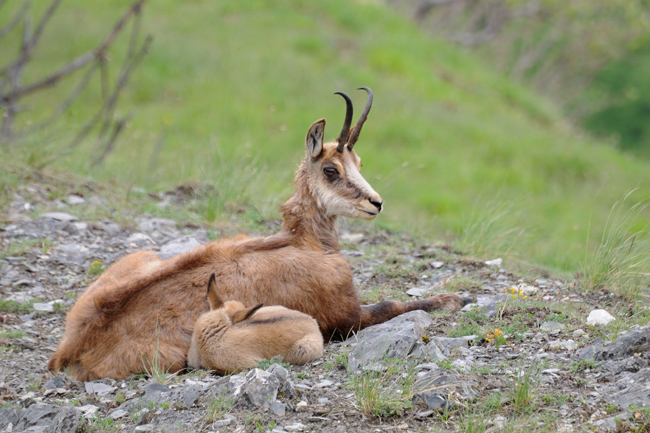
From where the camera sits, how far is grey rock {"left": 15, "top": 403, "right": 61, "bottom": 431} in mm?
4008

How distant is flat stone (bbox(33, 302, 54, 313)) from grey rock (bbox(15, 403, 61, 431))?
A: 1914mm

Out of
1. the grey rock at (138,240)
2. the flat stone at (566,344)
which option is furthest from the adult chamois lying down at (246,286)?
the grey rock at (138,240)

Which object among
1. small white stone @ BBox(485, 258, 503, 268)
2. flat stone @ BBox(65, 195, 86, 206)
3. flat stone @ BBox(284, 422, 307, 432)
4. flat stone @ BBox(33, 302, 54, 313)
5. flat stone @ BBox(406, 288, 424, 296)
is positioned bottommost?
small white stone @ BBox(485, 258, 503, 268)

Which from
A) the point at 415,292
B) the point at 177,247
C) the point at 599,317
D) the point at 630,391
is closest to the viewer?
the point at 630,391

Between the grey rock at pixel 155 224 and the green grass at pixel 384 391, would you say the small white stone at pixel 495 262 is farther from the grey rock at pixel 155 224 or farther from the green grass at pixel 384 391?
the grey rock at pixel 155 224

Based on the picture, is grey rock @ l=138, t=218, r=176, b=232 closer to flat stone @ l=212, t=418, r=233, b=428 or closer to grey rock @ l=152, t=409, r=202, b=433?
grey rock @ l=152, t=409, r=202, b=433

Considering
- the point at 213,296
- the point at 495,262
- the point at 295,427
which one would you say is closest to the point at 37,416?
the point at 213,296

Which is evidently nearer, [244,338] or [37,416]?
[37,416]

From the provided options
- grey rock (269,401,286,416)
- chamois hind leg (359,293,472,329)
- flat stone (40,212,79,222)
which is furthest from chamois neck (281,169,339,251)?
flat stone (40,212,79,222)

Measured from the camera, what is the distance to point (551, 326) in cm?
497

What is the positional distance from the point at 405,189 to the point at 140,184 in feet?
25.5

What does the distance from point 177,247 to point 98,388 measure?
255cm

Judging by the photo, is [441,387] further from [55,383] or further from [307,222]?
[55,383]

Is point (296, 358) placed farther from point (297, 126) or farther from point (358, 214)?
point (297, 126)
